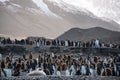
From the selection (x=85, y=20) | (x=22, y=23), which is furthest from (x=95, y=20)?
(x=22, y=23)

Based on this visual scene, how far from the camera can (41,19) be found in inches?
4038

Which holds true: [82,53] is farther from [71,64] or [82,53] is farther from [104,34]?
[104,34]

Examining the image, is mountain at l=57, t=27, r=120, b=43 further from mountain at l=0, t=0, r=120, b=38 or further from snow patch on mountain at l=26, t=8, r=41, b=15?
snow patch on mountain at l=26, t=8, r=41, b=15

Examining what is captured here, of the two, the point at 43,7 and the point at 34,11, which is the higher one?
the point at 43,7

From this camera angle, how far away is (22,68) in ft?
64.8

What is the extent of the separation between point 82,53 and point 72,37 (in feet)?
86.1

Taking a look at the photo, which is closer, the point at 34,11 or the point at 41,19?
the point at 41,19

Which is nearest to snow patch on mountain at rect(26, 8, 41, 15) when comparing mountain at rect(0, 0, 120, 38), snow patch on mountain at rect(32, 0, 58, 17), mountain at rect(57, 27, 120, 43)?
mountain at rect(0, 0, 120, 38)

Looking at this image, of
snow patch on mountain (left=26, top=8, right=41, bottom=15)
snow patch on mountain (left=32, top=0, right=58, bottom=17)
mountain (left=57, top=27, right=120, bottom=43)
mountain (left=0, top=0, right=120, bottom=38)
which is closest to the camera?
mountain (left=57, top=27, right=120, bottom=43)

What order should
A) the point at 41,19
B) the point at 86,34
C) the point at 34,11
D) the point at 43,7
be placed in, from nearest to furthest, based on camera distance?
the point at 86,34
the point at 41,19
the point at 34,11
the point at 43,7

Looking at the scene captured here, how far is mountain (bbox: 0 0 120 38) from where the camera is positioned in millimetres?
86750

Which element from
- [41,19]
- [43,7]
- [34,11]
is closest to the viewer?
[41,19]

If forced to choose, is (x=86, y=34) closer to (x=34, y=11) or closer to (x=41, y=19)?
(x=41, y=19)

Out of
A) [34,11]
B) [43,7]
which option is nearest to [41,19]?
[34,11]
